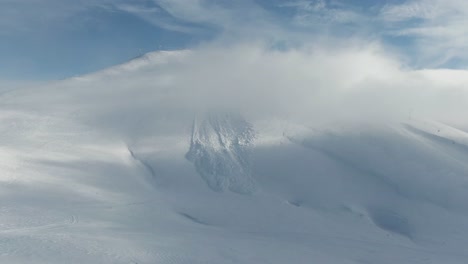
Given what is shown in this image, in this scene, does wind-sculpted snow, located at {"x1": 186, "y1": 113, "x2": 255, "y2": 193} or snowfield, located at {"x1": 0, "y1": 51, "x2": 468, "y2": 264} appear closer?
snowfield, located at {"x1": 0, "y1": 51, "x2": 468, "y2": 264}

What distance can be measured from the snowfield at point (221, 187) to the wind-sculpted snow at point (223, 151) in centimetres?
19

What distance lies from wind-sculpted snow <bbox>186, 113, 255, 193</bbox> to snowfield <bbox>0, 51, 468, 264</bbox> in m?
0.19

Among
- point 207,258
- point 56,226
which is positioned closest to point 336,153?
point 207,258

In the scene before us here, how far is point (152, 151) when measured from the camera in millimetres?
54250

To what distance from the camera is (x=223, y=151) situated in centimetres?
5325

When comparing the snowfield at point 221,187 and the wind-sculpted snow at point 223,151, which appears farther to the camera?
the wind-sculpted snow at point 223,151

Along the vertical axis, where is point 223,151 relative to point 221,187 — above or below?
above

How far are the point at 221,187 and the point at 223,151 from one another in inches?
297

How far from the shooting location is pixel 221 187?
152 feet

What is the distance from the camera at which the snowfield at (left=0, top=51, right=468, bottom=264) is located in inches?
1302

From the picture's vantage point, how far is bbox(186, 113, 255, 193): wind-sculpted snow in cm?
4756

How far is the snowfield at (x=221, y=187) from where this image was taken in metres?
33.1

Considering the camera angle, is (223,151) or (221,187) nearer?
(221,187)

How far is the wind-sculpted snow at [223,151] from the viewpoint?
47562mm
